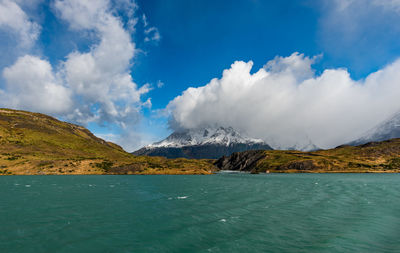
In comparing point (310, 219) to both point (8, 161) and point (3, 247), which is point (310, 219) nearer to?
point (3, 247)

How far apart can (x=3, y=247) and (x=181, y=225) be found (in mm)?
20736

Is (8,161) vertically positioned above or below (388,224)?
above

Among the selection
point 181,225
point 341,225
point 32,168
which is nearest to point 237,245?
point 181,225

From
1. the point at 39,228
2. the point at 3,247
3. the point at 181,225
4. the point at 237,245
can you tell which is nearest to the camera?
the point at 3,247

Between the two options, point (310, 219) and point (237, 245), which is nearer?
point (237, 245)

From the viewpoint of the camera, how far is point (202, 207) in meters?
→ 47.4

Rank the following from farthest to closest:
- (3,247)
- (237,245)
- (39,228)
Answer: (39,228), (237,245), (3,247)

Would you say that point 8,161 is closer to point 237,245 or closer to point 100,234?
point 100,234

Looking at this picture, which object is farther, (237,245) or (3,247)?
(237,245)

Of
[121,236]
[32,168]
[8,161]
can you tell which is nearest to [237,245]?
[121,236]

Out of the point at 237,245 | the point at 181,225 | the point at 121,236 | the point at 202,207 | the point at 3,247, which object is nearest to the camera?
the point at 3,247

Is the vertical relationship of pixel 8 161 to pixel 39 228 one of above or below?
above

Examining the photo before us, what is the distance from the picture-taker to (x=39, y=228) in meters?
31.0

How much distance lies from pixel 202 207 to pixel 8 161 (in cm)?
22891
